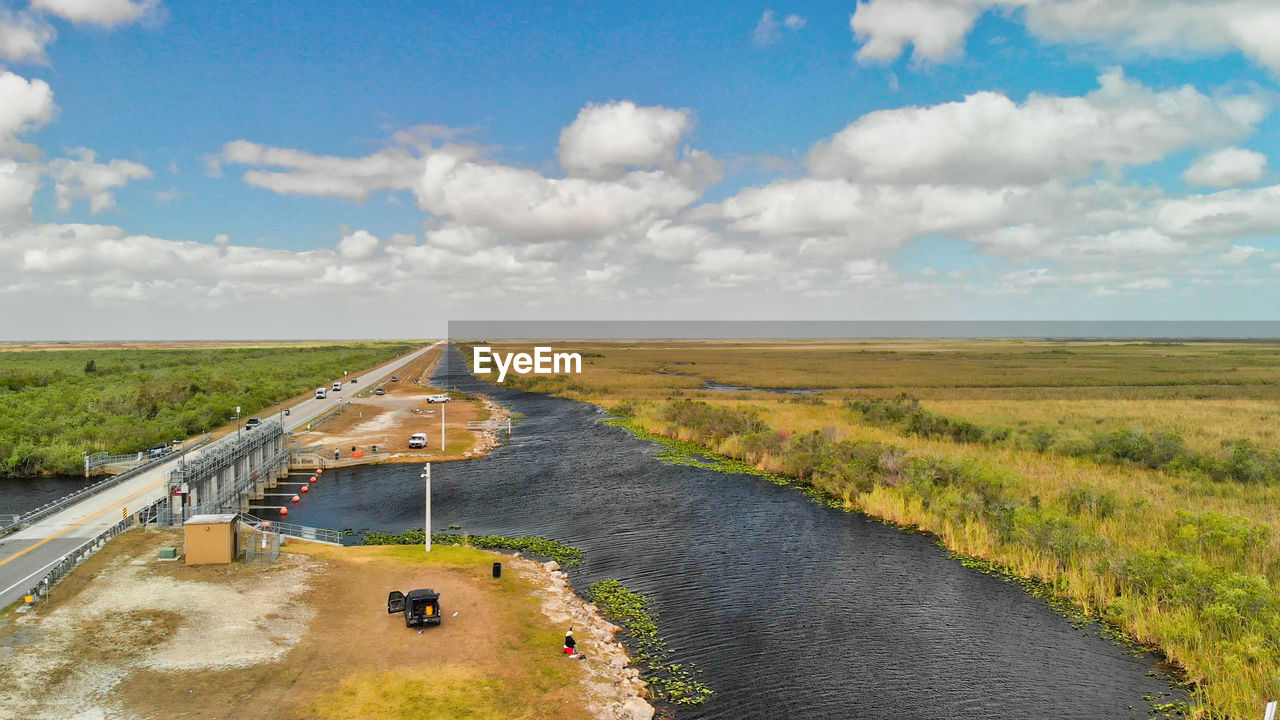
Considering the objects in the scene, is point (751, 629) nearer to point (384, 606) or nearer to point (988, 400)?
point (384, 606)

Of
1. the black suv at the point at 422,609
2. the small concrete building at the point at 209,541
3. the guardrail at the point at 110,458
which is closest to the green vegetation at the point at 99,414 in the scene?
the guardrail at the point at 110,458

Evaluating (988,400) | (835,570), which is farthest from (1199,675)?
(988,400)

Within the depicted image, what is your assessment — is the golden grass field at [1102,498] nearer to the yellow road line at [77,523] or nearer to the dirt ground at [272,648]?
the dirt ground at [272,648]

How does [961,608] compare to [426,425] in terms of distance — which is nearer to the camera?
[961,608]

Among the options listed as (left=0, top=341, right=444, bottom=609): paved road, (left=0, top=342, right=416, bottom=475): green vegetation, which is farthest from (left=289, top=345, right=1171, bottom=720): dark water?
(left=0, top=342, right=416, bottom=475): green vegetation

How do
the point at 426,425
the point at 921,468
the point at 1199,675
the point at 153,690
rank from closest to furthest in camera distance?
1. the point at 153,690
2. the point at 1199,675
3. the point at 921,468
4. the point at 426,425
